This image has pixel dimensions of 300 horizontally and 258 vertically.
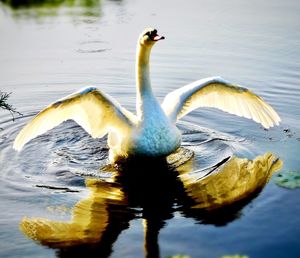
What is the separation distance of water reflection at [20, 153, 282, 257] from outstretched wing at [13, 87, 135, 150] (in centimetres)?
86

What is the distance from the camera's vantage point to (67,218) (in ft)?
21.5

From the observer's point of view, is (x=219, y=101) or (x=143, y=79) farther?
(x=219, y=101)

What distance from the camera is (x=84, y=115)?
8.10m

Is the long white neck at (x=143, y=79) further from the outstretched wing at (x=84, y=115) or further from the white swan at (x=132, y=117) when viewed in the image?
the outstretched wing at (x=84, y=115)

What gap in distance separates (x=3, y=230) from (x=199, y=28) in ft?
45.4

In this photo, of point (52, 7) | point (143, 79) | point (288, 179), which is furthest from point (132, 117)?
point (52, 7)

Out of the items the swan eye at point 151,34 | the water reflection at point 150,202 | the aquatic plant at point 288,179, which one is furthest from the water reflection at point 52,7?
the aquatic plant at point 288,179

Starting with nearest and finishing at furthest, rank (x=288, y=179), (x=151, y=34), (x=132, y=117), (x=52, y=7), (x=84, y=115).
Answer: (x=288, y=179), (x=151, y=34), (x=132, y=117), (x=84, y=115), (x=52, y=7)

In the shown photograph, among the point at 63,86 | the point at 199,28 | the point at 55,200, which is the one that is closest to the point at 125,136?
the point at 55,200

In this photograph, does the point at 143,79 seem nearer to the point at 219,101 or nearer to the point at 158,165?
the point at 158,165

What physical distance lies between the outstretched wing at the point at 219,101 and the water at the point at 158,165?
1.39 ft

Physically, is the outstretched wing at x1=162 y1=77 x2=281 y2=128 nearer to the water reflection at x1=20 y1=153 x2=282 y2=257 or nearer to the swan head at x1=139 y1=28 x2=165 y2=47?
the water reflection at x1=20 y1=153 x2=282 y2=257

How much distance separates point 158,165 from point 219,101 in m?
2.09

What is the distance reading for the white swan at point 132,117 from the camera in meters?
7.62
